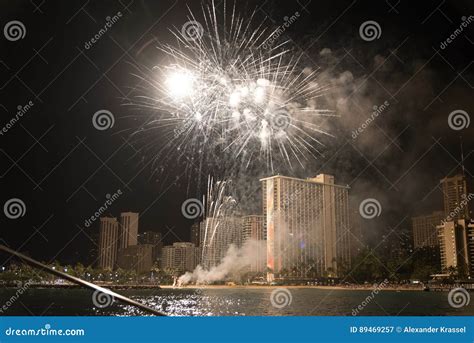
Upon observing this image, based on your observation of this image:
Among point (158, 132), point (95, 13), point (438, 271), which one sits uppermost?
point (95, 13)

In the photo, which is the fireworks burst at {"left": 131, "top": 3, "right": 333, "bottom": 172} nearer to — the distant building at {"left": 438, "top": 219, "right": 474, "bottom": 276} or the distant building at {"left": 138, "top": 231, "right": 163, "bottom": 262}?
the distant building at {"left": 138, "top": 231, "right": 163, "bottom": 262}

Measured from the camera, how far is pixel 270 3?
5.27m

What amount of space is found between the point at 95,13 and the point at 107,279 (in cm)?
498

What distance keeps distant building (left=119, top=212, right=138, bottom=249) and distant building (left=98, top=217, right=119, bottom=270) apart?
103 mm

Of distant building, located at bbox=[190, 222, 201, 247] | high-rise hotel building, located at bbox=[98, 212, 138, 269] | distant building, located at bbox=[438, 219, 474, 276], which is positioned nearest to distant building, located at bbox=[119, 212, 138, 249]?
high-rise hotel building, located at bbox=[98, 212, 138, 269]

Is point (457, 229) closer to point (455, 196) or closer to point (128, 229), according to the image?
point (455, 196)

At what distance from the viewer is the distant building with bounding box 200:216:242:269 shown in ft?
28.3

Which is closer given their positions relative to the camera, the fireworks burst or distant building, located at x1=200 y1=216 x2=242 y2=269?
the fireworks burst

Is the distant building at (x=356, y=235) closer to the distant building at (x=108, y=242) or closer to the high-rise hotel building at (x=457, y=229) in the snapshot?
the high-rise hotel building at (x=457, y=229)

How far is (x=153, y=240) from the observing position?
7.54 metres

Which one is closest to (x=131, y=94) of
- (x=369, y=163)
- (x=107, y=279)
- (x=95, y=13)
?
(x=95, y=13)

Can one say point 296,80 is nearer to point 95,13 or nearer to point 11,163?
point 95,13

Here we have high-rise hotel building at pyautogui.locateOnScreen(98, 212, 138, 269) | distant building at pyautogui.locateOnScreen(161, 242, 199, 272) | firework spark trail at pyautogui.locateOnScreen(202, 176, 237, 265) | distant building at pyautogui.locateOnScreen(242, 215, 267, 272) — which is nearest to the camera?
high-rise hotel building at pyautogui.locateOnScreen(98, 212, 138, 269)

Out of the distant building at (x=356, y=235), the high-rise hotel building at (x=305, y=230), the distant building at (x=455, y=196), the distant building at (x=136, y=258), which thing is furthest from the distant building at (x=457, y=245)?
the distant building at (x=136, y=258)
